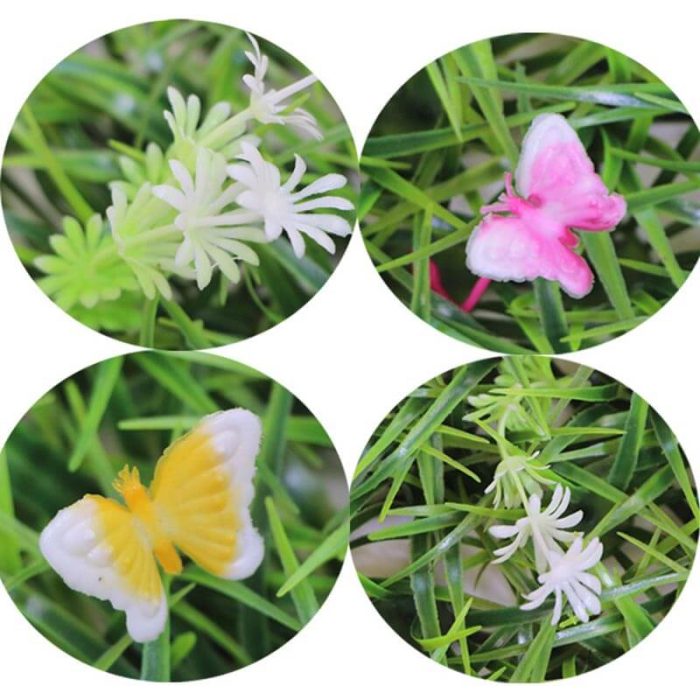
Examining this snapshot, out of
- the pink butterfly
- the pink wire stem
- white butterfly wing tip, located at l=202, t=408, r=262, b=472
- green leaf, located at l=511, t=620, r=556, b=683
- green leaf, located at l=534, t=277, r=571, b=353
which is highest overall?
the pink butterfly

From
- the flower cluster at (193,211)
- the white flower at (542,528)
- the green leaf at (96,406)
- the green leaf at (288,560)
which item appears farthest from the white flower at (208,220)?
the white flower at (542,528)

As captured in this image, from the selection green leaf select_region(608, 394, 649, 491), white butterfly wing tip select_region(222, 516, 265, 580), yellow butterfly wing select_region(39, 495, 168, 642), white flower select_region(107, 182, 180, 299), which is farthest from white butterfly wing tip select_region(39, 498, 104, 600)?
green leaf select_region(608, 394, 649, 491)

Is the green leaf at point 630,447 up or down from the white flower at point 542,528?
up

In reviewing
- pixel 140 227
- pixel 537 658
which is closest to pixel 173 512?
pixel 140 227

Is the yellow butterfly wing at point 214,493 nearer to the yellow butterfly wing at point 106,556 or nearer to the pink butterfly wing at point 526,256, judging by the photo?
the yellow butterfly wing at point 106,556

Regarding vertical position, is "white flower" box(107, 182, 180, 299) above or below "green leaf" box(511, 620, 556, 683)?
above

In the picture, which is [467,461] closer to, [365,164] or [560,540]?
[560,540]

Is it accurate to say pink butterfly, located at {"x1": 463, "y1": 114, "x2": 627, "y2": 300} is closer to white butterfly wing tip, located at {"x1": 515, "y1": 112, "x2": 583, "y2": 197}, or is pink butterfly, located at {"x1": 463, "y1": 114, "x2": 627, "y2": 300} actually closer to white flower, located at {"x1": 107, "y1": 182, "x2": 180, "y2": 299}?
white butterfly wing tip, located at {"x1": 515, "y1": 112, "x2": 583, "y2": 197}
